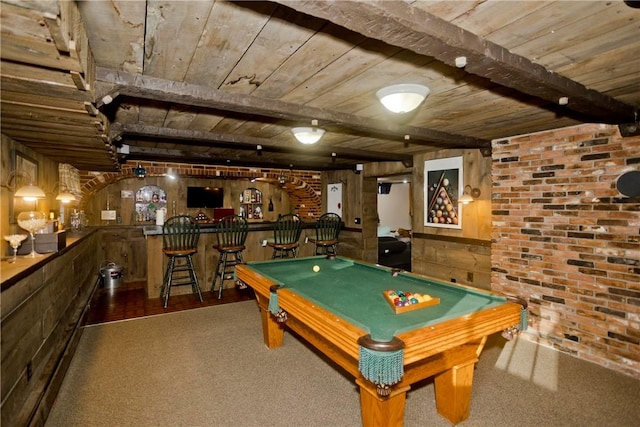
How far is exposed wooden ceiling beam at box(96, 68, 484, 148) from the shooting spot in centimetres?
195

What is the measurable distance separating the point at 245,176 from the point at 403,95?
5.34 metres

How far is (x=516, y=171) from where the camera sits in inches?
141

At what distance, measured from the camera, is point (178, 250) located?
4.55 metres

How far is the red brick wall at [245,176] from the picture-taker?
5.65m

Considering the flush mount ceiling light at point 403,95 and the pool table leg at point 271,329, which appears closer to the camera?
the flush mount ceiling light at point 403,95

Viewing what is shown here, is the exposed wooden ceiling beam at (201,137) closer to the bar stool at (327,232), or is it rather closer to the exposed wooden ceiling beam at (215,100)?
the exposed wooden ceiling beam at (215,100)

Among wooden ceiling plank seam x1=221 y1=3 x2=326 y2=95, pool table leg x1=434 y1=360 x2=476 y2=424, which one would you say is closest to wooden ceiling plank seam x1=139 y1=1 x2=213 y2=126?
wooden ceiling plank seam x1=221 y1=3 x2=326 y2=95

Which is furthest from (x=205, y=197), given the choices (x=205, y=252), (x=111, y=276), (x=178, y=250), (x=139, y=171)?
(x=178, y=250)


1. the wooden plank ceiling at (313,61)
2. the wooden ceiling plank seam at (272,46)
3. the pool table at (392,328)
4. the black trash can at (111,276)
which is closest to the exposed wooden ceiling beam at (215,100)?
the wooden plank ceiling at (313,61)

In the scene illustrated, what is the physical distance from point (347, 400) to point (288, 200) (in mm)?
6351

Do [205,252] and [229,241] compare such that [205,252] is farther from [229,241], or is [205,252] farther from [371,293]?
[371,293]

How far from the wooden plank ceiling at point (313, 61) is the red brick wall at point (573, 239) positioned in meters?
0.35

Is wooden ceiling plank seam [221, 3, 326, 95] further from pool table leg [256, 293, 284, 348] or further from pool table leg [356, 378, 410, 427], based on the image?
pool table leg [256, 293, 284, 348]

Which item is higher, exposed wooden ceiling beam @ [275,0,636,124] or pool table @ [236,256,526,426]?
exposed wooden ceiling beam @ [275,0,636,124]
